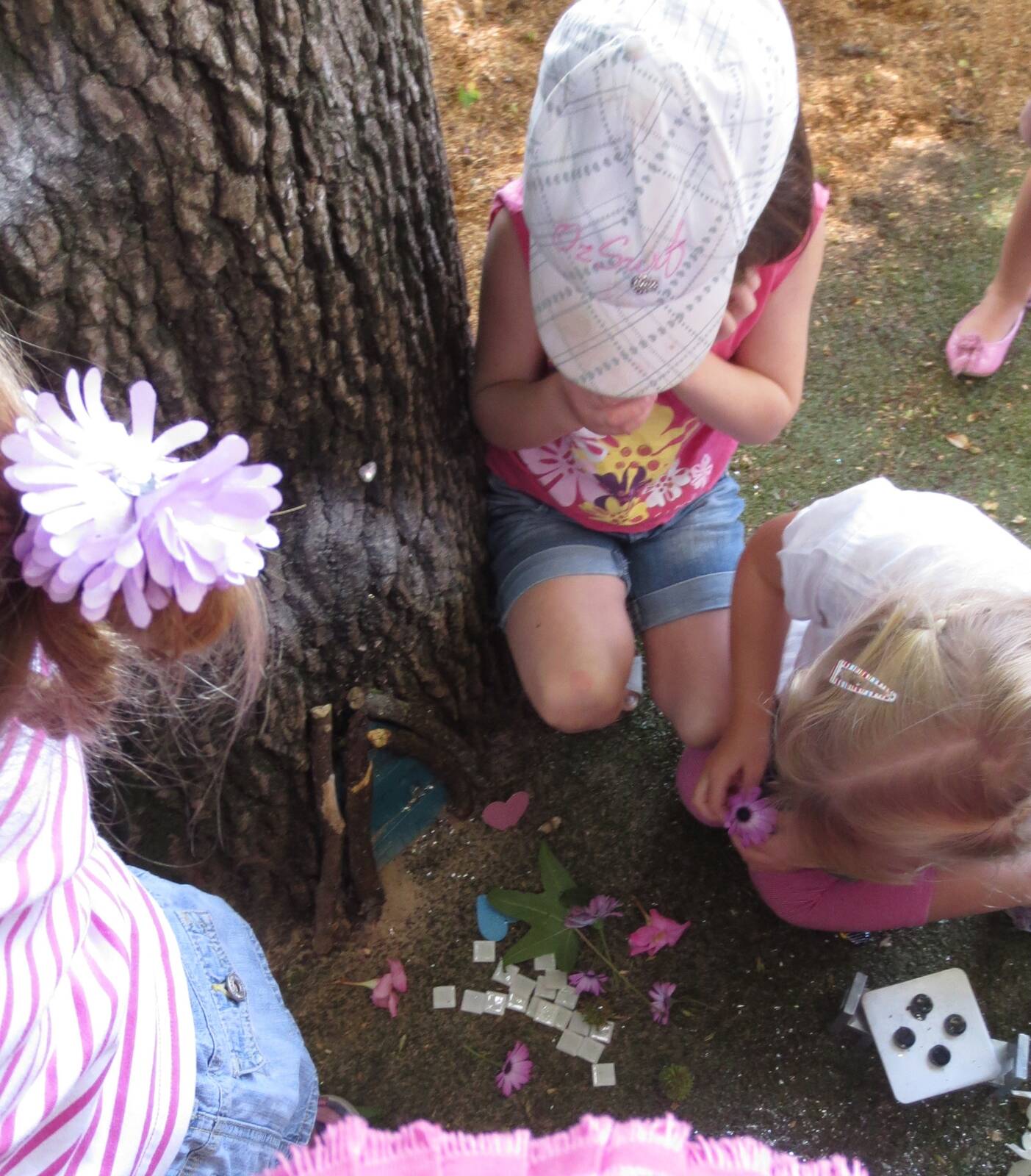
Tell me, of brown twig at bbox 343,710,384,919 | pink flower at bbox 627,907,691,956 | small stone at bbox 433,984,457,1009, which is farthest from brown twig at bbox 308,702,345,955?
pink flower at bbox 627,907,691,956

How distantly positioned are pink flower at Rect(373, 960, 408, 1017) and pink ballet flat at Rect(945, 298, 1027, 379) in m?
1.74

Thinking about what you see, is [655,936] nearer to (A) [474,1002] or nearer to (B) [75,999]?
(A) [474,1002]

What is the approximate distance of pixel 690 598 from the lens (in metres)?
1.59

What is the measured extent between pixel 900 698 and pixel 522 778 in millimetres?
735

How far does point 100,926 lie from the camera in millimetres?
901

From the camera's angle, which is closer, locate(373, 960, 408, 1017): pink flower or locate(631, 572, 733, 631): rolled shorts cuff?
locate(373, 960, 408, 1017): pink flower

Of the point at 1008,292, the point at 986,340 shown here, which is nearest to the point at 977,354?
the point at 986,340

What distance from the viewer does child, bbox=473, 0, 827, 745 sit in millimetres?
993

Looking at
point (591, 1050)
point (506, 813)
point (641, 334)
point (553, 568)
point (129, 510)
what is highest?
point (129, 510)

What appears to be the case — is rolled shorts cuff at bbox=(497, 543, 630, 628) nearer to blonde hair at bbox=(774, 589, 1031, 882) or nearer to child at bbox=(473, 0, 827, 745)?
child at bbox=(473, 0, 827, 745)

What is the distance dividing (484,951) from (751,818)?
0.47 meters

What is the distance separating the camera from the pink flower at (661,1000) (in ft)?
4.70

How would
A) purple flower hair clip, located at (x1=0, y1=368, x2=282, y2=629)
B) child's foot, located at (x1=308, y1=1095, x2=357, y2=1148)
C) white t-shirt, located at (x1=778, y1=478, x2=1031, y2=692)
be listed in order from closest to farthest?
purple flower hair clip, located at (x1=0, y1=368, x2=282, y2=629) → white t-shirt, located at (x1=778, y1=478, x2=1031, y2=692) → child's foot, located at (x1=308, y1=1095, x2=357, y2=1148)

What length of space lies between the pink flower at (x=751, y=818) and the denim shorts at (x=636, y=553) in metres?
0.32
